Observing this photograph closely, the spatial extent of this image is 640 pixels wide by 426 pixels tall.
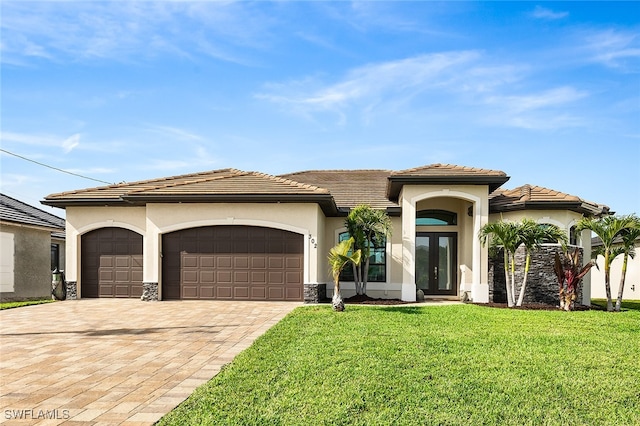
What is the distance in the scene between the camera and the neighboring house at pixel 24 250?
18.1 m

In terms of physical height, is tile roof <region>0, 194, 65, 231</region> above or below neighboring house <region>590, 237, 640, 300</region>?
above

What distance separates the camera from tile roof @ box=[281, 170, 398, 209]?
17734 mm

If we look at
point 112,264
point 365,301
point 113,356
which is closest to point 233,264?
point 365,301

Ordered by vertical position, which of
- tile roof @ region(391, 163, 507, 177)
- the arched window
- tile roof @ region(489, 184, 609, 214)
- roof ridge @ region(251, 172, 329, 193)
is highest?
tile roof @ region(391, 163, 507, 177)

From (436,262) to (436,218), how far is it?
1.65 metres

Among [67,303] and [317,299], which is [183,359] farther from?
[67,303]

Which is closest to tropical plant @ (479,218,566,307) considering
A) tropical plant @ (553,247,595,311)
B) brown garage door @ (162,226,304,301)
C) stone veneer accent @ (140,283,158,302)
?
tropical plant @ (553,247,595,311)

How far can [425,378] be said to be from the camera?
571cm

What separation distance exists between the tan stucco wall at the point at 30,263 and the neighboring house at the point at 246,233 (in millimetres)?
3971

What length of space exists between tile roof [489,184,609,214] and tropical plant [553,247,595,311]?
2.04 meters

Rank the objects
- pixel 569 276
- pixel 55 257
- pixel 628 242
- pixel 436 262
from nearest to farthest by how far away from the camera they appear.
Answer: pixel 569 276
pixel 628 242
pixel 436 262
pixel 55 257

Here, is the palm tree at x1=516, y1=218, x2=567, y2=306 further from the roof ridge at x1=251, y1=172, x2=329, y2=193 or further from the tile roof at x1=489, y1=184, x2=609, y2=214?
the roof ridge at x1=251, y1=172, x2=329, y2=193

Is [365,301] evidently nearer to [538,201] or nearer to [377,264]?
[377,264]

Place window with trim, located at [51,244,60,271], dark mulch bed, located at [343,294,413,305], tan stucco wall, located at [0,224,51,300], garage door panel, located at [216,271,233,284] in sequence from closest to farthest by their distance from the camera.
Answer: dark mulch bed, located at [343,294,413,305]
garage door panel, located at [216,271,233,284]
tan stucco wall, located at [0,224,51,300]
window with trim, located at [51,244,60,271]
